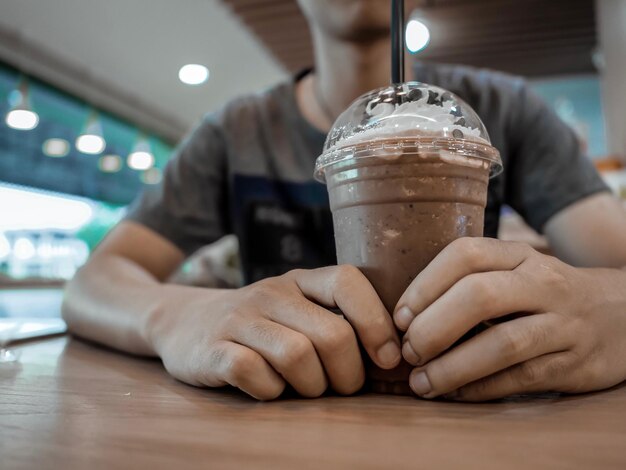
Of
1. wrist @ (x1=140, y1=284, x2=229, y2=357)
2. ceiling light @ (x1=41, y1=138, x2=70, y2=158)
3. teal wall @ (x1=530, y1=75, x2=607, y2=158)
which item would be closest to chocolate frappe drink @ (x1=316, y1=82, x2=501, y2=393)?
wrist @ (x1=140, y1=284, x2=229, y2=357)

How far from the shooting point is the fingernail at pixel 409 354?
0.51 m

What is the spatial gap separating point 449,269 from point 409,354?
95 millimetres

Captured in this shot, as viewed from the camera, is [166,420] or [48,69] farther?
[48,69]

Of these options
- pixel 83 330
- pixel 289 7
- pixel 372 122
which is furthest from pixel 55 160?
pixel 372 122

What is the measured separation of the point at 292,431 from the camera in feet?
1.44

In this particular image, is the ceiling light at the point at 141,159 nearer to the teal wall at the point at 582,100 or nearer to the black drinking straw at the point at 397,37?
the teal wall at the point at 582,100

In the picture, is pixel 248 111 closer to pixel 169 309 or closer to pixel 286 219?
pixel 286 219

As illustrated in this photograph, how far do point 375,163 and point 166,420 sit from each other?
1.07ft

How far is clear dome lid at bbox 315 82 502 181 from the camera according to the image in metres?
0.55

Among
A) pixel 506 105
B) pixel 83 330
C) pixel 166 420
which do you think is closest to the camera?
pixel 166 420

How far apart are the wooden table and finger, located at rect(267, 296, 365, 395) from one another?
0.08 feet

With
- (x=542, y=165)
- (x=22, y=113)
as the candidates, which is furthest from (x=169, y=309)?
(x=22, y=113)

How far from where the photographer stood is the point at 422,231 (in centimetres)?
54

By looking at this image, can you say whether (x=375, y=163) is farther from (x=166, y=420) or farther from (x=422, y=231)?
(x=166, y=420)
